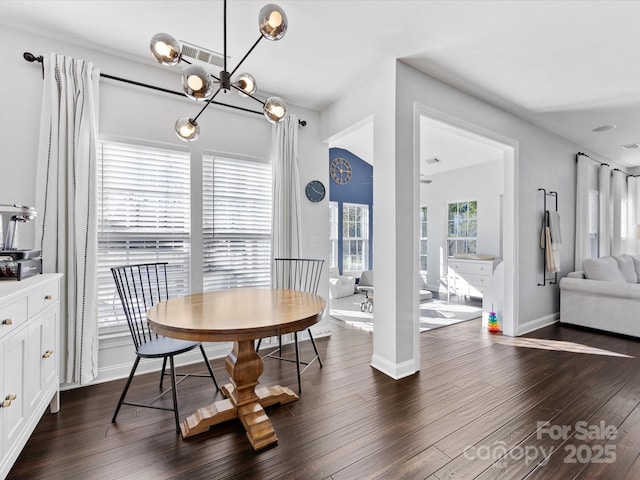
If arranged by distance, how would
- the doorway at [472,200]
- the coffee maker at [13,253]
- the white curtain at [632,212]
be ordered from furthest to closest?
the white curtain at [632,212] < the doorway at [472,200] < the coffee maker at [13,253]

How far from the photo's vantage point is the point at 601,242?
5543mm

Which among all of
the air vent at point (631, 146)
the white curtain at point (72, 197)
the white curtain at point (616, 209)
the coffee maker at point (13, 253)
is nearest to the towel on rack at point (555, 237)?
the air vent at point (631, 146)

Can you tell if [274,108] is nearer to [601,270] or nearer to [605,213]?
[601,270]

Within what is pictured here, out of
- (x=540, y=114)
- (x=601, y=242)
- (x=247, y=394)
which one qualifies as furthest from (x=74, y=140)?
(x=601, y=242)

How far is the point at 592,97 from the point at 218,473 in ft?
15.7

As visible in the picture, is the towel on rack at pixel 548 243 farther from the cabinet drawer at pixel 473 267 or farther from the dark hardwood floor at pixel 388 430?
the dark hardwood floor at pixel 388 430

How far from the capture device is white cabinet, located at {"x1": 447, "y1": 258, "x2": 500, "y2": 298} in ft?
16.7

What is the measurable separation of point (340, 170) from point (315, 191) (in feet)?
10.4

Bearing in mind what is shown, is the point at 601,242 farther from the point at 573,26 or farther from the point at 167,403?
the point at 167,403

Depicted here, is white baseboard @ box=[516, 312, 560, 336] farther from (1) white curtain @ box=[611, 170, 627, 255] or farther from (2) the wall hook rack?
(1) white curtain @ box=[611, 170, 627, 255]

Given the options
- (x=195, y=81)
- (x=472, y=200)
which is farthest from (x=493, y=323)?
(x=195, y=81)

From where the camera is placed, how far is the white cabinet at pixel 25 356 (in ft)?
4.42

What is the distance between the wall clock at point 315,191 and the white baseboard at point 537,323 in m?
2.97

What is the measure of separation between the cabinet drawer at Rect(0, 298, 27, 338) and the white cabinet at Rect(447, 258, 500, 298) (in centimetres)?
542
